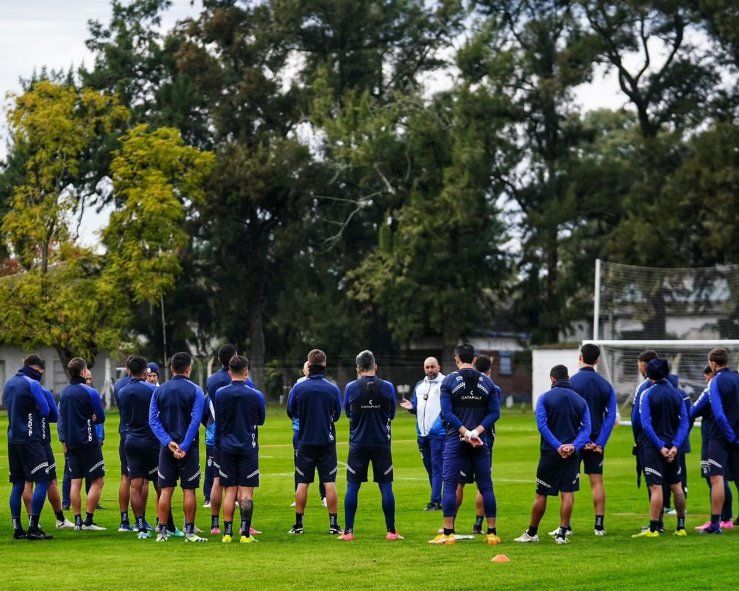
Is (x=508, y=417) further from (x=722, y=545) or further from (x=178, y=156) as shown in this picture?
(x=722, y=545)

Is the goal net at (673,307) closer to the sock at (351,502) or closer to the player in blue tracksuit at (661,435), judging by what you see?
the player in blue tracksuit at (661,435)

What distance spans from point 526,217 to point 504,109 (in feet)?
17.1

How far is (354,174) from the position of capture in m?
68.6

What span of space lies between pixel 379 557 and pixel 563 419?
Answer: 2691 millimetres

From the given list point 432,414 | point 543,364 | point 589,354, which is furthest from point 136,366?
point 543,364

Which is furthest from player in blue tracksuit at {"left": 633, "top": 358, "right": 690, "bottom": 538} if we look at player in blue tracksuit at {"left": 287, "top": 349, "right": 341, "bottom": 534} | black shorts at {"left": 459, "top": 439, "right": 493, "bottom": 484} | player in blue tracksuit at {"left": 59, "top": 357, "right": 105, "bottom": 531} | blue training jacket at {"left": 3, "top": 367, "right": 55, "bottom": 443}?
blue training jacket at {"left": 3, "top": 367, "right": 55, "bottom": 443}

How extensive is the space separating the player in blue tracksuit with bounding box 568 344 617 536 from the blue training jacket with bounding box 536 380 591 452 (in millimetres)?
518

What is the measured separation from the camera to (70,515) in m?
18.9

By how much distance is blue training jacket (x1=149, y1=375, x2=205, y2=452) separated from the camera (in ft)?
50.3

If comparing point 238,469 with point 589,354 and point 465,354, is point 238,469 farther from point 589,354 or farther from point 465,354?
point 589,354

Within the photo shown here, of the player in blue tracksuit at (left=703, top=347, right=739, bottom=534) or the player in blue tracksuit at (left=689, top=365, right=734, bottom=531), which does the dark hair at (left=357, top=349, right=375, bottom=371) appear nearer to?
the player in blue tracksuit at (left=689, top=365, right=734, bottom=531)

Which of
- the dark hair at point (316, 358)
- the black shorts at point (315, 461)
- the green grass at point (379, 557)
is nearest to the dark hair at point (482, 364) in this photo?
the green grass at point (379, 557)

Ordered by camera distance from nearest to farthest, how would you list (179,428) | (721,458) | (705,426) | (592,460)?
(179,428)
(592,460)
(721,458)
(705,426)

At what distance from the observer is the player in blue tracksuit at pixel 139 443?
1608 centimetres
